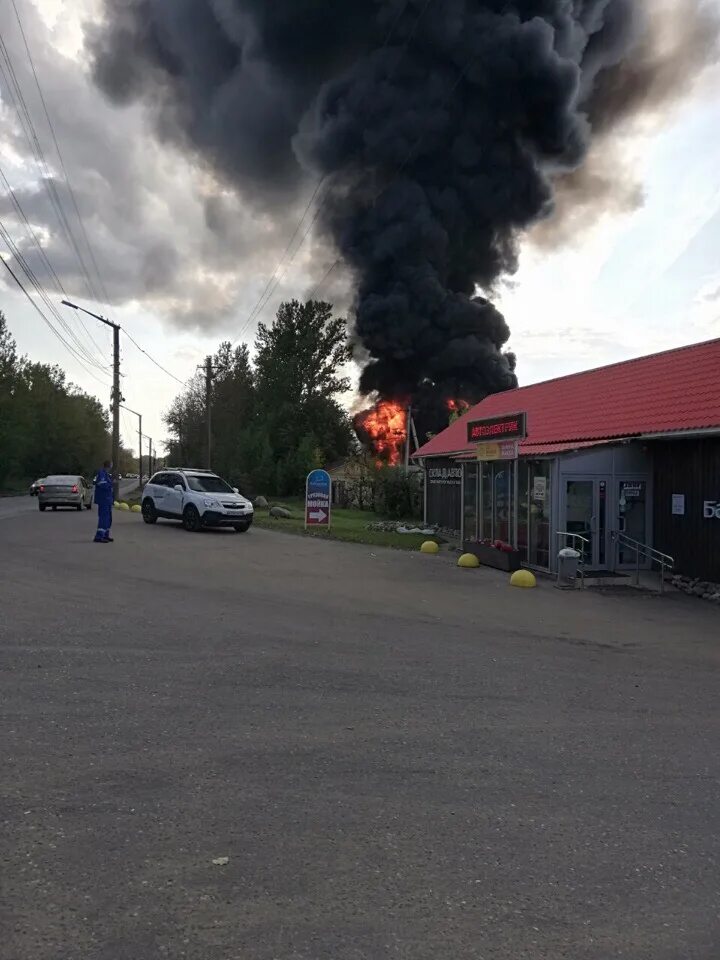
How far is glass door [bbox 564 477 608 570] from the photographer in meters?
15.6

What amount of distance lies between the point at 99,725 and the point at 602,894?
3.32 m

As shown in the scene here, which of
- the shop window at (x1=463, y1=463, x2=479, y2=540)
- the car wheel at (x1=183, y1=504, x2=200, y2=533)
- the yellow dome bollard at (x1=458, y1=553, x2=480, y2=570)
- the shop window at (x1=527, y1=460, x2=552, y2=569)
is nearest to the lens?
the shop window at (x1=527, y1=460, x2=552, y2=569)

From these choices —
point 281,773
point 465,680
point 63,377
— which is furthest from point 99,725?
point 63,377

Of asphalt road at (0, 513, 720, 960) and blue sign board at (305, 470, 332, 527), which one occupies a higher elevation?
blue sign board at (305, 470, 332, 527)

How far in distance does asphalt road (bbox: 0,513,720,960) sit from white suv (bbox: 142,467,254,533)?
12916 mm

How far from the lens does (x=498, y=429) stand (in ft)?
57.0

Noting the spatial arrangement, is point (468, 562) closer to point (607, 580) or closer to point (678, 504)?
point (607, 580)

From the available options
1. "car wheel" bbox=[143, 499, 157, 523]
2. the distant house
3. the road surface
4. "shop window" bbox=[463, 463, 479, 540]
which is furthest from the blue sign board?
the distant house

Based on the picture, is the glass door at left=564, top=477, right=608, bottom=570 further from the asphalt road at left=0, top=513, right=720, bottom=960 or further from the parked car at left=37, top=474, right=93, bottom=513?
the parked car at left=37, top=474, right=93, bottom=513

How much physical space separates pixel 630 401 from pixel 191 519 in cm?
1225

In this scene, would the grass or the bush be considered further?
the bush

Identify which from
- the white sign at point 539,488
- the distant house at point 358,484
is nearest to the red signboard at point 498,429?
the white sign at point 539,488

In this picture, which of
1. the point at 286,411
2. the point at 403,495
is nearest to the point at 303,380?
the point at 286,411

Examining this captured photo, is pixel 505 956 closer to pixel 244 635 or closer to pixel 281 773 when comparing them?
pixel 281 773
